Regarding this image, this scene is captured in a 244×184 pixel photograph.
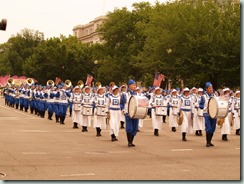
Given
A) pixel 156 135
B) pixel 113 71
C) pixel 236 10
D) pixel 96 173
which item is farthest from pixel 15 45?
pixel 96 173

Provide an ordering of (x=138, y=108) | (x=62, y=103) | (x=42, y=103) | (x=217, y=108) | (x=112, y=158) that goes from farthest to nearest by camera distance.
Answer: (x=42, y=103) < (x=62, y=103) < (x=217, y=108) < (x=138, y=108) < (x=112, y=158)

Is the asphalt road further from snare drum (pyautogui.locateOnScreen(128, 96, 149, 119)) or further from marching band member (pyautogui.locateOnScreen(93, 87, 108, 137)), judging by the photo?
snare drum (pyautogui.locateOnScreen(128, 96, 149, 119))

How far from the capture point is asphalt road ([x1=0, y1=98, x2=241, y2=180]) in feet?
38.8

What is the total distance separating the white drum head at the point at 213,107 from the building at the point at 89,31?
115 metres

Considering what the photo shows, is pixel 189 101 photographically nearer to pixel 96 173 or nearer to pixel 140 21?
pixel 96 173

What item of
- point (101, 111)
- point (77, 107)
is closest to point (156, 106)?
point (101, 111)

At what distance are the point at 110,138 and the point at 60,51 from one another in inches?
2537

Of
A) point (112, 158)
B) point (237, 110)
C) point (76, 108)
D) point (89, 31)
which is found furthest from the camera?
point (89, 31)

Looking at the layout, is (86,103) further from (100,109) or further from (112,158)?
(112,158)

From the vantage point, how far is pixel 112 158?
48.6 feet

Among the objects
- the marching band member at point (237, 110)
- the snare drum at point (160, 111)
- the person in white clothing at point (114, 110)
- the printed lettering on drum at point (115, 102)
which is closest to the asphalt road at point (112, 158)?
the person in white clothing at point (114, 110)

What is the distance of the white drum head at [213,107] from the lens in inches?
702

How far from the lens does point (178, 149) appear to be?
17391mm

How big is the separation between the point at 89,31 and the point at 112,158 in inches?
5371
